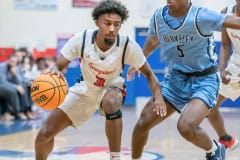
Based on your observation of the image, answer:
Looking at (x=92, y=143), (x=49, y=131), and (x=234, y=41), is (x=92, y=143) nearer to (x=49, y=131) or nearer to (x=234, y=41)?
(x=234, y=41)

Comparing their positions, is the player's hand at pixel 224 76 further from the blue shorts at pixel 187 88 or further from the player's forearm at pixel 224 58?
the blue shorts at pixel 187 88

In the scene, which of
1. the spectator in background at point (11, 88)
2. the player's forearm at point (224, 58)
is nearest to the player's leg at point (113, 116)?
the player's forearm at point (224, 58)

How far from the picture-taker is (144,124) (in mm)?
5633

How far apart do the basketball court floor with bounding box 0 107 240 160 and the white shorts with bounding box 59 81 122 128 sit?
1514 millimetres

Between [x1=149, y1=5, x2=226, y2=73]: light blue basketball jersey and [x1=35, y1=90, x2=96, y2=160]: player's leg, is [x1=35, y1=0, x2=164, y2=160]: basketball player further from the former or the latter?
[x1=149, y1=5, x2=226, y2=73]: light blue basketball jersey

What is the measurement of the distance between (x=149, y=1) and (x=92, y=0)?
1.48m

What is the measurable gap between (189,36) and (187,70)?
14.6 inches

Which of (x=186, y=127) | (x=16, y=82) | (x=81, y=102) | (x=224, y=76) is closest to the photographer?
(x=186, y=127)

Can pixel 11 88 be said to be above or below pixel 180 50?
below

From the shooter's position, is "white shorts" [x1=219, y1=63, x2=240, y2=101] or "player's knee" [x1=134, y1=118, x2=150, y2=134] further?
"white shorts" [x1=219, y1=63, x2=240, y2=101]

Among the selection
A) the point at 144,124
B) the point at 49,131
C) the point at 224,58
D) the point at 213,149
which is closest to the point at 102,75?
the point at 144,124

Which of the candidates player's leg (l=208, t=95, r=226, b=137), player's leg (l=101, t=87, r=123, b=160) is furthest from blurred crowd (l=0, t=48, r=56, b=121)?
player's leg (l=101, t=87, r=123, b=160)

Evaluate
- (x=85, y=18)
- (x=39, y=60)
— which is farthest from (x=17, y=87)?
(x=85, y=18)

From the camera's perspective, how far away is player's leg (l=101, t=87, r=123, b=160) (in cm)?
545
